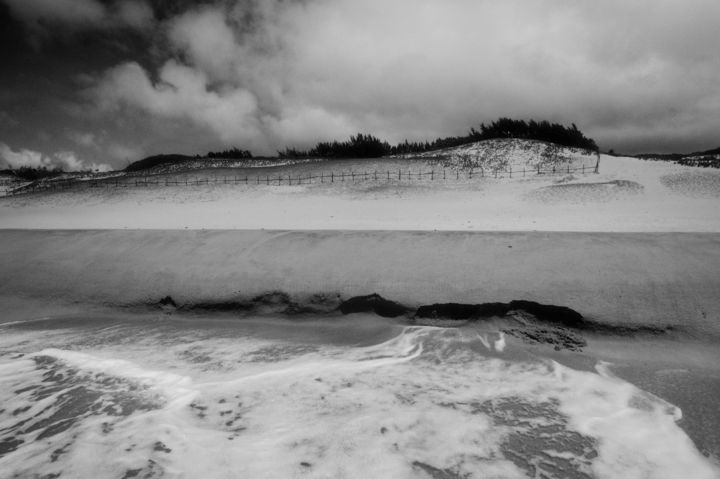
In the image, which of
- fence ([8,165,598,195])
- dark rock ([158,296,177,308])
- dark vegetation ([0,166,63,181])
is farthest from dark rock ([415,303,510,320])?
dark vegetation ([0,166,63,181])

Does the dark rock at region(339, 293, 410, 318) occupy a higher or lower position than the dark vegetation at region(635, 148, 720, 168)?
lower

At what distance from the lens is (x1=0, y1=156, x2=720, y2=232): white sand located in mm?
9375

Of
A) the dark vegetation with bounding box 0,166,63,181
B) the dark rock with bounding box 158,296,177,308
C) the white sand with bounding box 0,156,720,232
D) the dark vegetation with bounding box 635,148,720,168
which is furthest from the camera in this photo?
the dark vegetation with bounding box 0,166,63,181

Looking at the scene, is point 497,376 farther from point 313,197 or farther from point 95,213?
point 95,213

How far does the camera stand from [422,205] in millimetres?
13000

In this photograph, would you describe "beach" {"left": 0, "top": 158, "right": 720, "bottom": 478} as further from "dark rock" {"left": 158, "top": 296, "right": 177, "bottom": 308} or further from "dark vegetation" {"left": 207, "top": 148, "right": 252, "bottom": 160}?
"dark vegetation" {"left": 207, "top": 148, "right": 252, "bottom": 160}

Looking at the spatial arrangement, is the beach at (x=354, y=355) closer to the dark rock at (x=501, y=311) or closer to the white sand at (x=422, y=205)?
the dark rock at (x=501, y=311)

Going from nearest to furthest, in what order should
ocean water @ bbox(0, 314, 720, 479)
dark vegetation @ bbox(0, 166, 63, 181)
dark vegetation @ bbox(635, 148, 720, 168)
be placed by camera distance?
ocean water @ bbox(0, 314, 720, 479)
dark vegetation @ bbox(635, 148, 720, 168)
dark vegetation @ bbox(0, 166, 63, 181)

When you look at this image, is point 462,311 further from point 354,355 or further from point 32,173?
point 32,173

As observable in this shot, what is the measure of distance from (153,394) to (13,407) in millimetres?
906

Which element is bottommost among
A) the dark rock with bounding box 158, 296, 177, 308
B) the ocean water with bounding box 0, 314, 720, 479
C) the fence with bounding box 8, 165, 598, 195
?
the ocean water with bounding box 0, 314, 720, 479

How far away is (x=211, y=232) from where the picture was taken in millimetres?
5922

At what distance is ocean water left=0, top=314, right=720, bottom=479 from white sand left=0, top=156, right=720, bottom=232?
5106 millimetres

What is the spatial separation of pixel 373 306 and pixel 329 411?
1.56 meters
